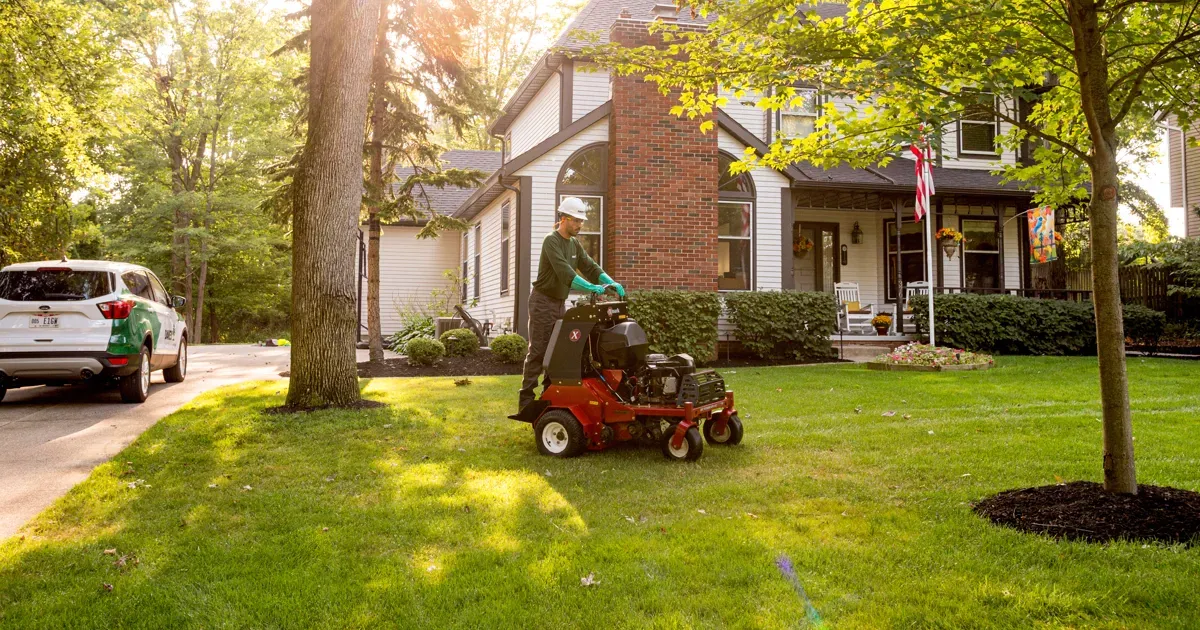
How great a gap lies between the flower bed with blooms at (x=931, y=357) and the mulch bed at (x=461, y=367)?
1.69m

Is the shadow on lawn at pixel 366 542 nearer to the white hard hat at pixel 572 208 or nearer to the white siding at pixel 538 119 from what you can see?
the white hard hat at pixel 572 208

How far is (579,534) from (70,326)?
7376 millimetres

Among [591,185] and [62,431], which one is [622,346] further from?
[591,185]

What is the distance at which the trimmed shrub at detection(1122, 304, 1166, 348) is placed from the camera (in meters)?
16.6

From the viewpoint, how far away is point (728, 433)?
653 cm

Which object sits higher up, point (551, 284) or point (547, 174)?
point (547, 174)

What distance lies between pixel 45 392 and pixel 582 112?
10.3m

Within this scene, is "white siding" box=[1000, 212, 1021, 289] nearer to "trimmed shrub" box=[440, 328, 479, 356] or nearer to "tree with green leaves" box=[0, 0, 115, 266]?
"trimmed shrub" box=[440, 328, 479, 356]

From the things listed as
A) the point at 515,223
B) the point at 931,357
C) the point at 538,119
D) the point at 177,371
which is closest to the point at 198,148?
the point at 538,119

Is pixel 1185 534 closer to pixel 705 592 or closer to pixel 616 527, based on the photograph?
pixel 705 592

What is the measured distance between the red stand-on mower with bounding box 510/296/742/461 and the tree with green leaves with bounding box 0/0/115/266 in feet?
39.7

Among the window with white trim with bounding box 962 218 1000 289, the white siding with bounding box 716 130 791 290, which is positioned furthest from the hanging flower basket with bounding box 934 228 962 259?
the white siding with bounding box 716 130 791 290

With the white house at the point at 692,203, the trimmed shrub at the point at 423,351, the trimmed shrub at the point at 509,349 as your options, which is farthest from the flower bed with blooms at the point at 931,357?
the trimmed shrub at the point at 423,351

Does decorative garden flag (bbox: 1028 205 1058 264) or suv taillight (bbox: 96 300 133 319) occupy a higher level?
decorative garden flag (bbox: 1028 205 1058 264)
